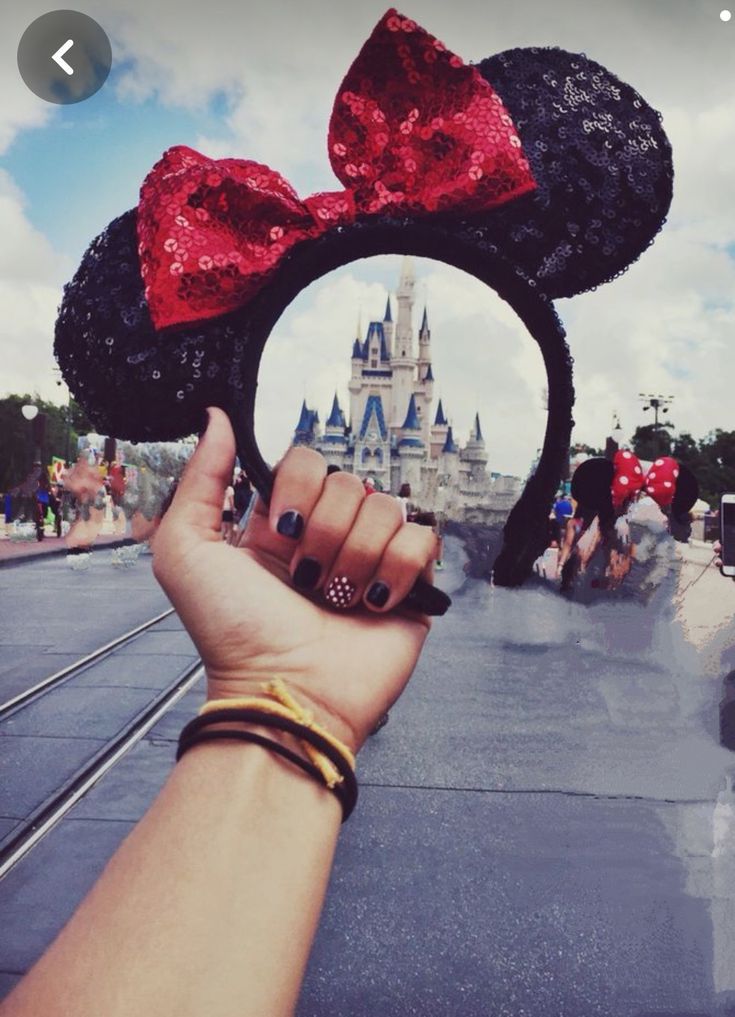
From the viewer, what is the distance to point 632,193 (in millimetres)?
1077

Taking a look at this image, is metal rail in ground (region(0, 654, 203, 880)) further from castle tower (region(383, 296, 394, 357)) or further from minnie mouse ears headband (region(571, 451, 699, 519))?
castle tower (region(383, 296, 394, 357))

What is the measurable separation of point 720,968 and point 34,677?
3971 millimetres

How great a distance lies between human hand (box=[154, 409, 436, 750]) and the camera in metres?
0.82

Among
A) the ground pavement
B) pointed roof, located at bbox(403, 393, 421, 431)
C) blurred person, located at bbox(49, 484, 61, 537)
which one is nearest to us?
pointed roof, located at bbox(403, 393, 421, 431)

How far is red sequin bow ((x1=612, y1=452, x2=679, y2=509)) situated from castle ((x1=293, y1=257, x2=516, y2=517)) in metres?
0.90

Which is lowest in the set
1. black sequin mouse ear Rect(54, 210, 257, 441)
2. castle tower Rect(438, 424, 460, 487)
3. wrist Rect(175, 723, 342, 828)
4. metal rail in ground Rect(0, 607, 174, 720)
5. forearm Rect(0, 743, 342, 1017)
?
metal rail in ground Rect(0, 607, 174, 720)

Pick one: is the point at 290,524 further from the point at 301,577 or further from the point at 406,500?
the point at 406,500

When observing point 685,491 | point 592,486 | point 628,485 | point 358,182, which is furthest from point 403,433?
point 628,485

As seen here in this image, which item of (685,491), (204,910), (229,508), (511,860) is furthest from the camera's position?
(511,860)

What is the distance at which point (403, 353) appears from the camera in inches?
42.6

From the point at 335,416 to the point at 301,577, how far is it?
22 cm

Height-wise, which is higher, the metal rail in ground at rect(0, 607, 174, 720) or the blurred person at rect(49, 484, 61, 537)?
the metal rail in ground at rect(0, 607, 174, 720)

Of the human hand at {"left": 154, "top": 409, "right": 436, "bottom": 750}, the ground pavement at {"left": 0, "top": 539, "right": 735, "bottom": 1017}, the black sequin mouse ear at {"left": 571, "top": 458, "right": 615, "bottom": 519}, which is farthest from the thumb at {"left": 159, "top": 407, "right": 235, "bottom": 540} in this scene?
the black sequin mouse ear at {"left": 571, "top": 458, "right": 615, "bottom": 519}

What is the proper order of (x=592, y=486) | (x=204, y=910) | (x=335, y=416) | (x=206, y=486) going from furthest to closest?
(x=592, y=486)
(x=335, y=416)
(x=206, y=486)
(x=204, y=910)
